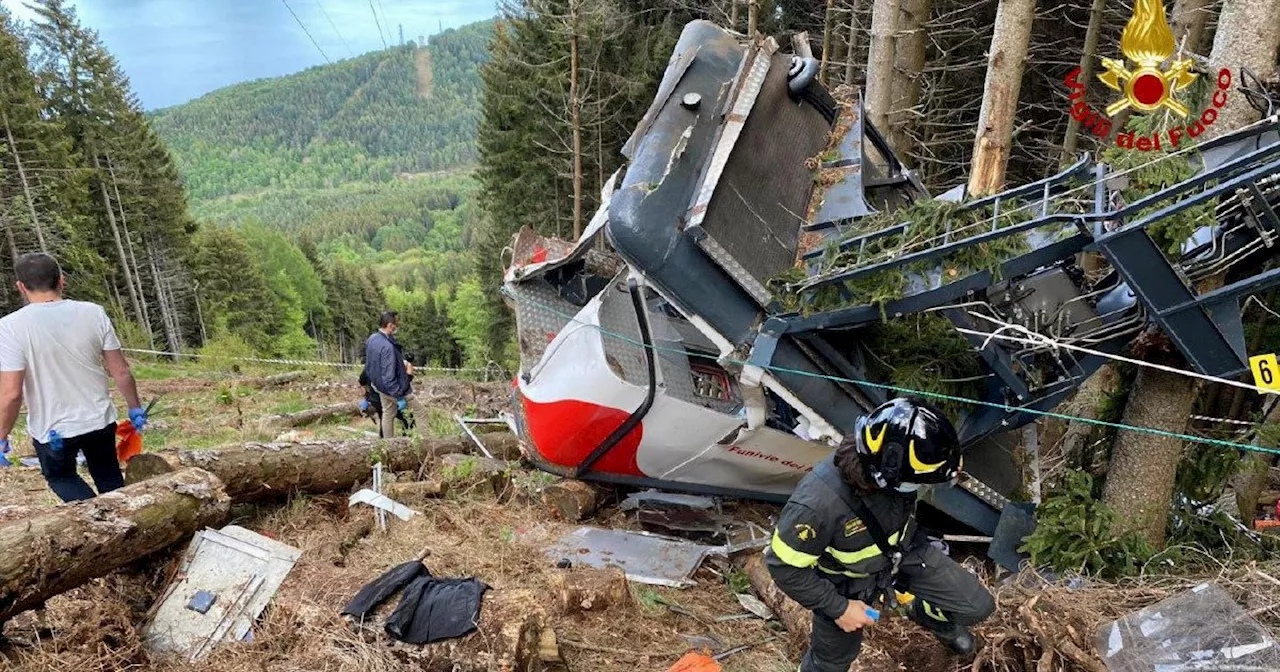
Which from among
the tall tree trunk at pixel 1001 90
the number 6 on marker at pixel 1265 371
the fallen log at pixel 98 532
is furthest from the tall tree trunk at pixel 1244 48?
the fallen log at pixel 98 532

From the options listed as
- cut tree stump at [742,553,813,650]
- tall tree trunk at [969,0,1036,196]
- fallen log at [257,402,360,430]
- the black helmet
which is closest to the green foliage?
cut tree stump at [742,553,813,650]

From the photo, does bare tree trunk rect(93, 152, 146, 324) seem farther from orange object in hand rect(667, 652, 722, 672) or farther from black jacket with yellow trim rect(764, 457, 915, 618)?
black jacket with yellow trim rect(764, 457, 915, 618)

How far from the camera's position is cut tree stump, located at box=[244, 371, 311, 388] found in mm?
14148

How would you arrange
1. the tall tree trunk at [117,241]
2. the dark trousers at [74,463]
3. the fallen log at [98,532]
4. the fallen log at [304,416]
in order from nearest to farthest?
the fallen log at [98,532] < the dark trousers at [74,463] < the fallen log at [304,416] < the tall tree trunk at [117,241]

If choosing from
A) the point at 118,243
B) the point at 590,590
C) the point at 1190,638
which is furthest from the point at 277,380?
the point at 118,243

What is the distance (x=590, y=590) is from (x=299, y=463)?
7.64 ft

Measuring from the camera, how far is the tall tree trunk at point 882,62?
6715mm

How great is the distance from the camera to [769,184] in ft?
13.0

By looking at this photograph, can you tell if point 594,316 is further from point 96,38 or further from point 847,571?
point 96,38

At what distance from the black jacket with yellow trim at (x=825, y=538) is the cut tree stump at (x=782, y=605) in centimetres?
51

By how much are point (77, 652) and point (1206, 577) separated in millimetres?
4562

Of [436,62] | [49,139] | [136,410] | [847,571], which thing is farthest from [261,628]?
[436,62]

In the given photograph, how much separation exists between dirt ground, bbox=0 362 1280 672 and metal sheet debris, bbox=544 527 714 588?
0.09 m

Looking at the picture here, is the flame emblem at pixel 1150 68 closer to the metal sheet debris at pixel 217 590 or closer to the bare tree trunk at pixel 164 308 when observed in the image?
the metal sheet debris at pixel 217 590
